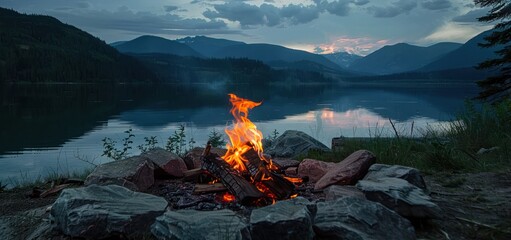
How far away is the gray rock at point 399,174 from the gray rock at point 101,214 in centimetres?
349

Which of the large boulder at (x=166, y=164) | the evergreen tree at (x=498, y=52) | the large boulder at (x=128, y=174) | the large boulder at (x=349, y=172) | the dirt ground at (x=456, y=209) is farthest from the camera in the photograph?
the evergreen tree at (x=498, y=52)

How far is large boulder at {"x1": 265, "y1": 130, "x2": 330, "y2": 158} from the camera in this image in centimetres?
1272

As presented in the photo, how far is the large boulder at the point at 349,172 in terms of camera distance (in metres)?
7.02

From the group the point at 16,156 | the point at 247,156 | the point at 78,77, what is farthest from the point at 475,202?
the point at 78,77

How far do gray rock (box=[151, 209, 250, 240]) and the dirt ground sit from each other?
142 cm

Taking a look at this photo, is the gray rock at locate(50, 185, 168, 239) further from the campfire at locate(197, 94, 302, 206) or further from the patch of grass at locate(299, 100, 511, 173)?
the patch of grass at locate(299, 100, 511, 173)

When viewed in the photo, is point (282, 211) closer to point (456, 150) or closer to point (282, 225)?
point (282, 225)

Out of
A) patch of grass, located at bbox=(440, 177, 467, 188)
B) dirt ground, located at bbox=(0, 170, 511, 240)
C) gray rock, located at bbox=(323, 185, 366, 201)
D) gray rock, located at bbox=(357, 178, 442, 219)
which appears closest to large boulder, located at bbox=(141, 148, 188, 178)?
dirt ground, located at bbox=(0, 170, 511, 240)

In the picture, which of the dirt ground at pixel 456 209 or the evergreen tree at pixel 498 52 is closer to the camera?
the dirt ground at pixel 456 209

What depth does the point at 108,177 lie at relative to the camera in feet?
22.4

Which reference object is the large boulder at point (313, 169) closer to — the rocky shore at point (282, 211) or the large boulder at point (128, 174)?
the rocky shore at point (282, 211)

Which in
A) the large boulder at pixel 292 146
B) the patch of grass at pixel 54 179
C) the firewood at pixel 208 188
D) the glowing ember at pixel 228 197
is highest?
the firewood at pixel 208 188

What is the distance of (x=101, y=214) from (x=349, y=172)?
406cm

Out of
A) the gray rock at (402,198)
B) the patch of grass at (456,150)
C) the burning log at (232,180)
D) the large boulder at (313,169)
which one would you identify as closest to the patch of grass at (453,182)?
the patch of grass at (456,150)
